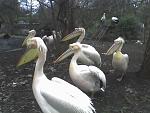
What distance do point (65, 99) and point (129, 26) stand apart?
16584mm

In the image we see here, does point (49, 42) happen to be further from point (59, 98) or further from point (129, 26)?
point (59, 98)

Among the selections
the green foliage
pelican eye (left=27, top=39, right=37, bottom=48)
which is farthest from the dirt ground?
the green foliage

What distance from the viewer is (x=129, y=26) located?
67.6 ft

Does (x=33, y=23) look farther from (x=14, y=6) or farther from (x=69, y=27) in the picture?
(x=69, y=27)

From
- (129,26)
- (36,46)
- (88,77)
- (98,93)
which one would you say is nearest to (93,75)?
(88,77)

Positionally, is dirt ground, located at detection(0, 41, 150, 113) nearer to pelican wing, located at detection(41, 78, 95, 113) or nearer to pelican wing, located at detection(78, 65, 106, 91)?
pelican wing, located at detection(78, 65, 106, 91)

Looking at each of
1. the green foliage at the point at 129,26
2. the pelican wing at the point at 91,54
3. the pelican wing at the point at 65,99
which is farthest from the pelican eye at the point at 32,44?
the green foliage at the point at 129,26

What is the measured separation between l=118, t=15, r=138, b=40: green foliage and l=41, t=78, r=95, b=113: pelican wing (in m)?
16.2

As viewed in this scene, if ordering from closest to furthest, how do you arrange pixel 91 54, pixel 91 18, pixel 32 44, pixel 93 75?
pixel 32 44 → pixel 93 75 → pixel 91 54 → pixel 91 18

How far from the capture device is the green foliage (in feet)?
67.2

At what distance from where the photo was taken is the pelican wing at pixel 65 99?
14.4 ft

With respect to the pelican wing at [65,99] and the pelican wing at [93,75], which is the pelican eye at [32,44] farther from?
the pelican wing at [93,75]

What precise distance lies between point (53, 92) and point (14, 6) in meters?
15.3

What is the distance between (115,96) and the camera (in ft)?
22.1
